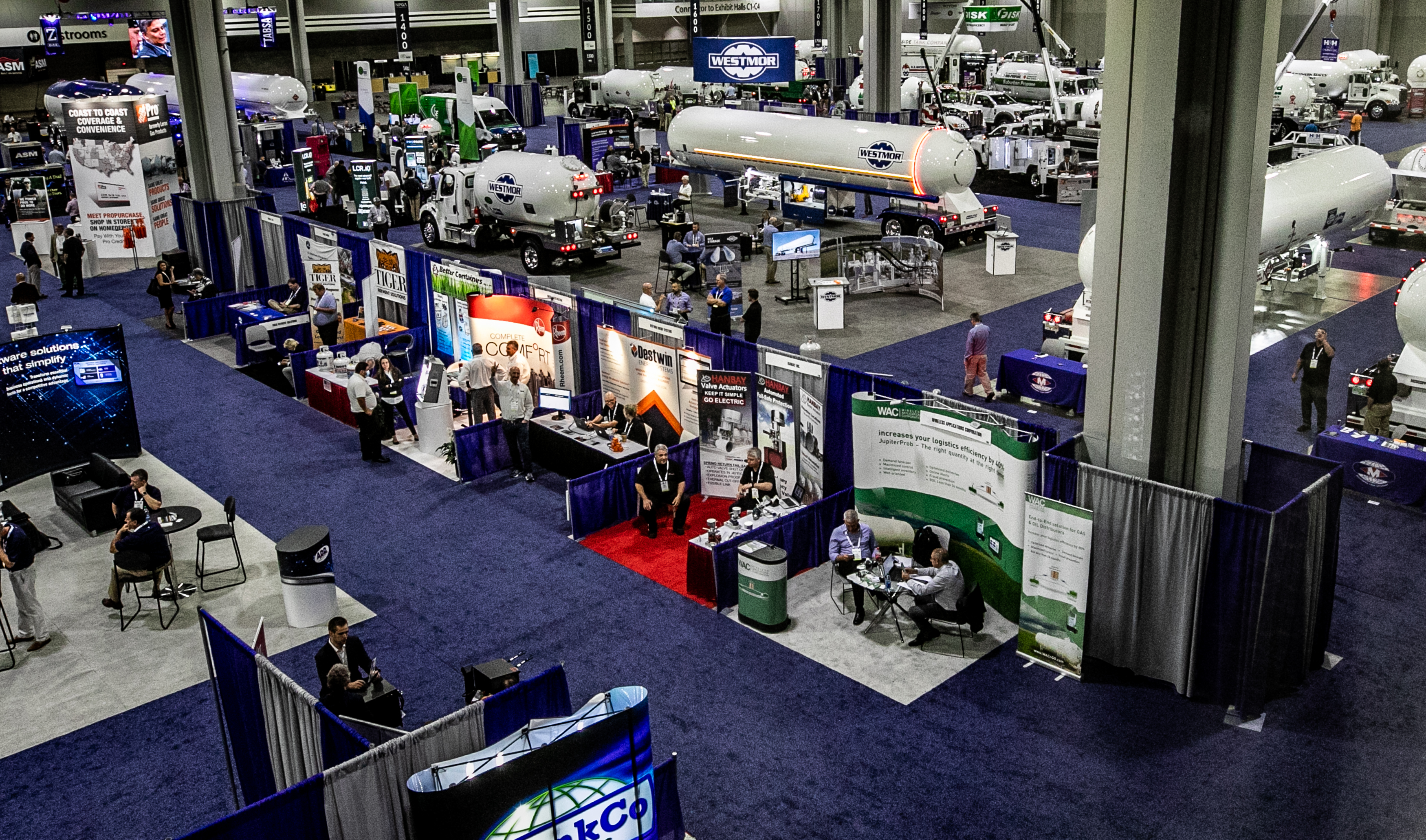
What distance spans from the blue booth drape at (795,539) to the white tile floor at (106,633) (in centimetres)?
397

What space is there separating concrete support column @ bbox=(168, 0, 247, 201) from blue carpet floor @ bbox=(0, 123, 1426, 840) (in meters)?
14.7

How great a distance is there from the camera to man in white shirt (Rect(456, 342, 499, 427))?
58.9 feet

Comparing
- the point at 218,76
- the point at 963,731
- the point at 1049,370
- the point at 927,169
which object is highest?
the point at 218,76

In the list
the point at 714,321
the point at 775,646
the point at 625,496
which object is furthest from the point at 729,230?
the point at 775,646

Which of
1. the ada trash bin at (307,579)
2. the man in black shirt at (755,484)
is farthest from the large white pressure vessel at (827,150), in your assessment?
the ada trash bin at (307,579)

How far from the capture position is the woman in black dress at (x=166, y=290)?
990 inches

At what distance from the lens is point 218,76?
90.1 feet

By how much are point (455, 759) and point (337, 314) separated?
1555 centimetres

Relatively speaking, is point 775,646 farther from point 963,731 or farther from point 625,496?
point 625,496

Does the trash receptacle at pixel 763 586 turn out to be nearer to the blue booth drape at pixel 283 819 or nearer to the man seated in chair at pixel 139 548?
the blue booth drape at pixel 283 819

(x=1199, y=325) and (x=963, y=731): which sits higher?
(x=1199, y=325)

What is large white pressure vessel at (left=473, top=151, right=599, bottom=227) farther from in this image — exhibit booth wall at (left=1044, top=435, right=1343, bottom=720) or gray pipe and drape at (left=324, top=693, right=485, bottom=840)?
gray pipe and drape at (left=324, top=693, right=485, bottom=840)

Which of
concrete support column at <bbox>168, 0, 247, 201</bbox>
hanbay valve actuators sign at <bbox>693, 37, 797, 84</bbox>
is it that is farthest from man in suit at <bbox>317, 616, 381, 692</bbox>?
hanbay valve actuators sign at <bbox>693, 37, 797, 84</bbox>

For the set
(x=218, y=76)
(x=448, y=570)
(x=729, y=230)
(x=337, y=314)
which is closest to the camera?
(x=448, y=570)
